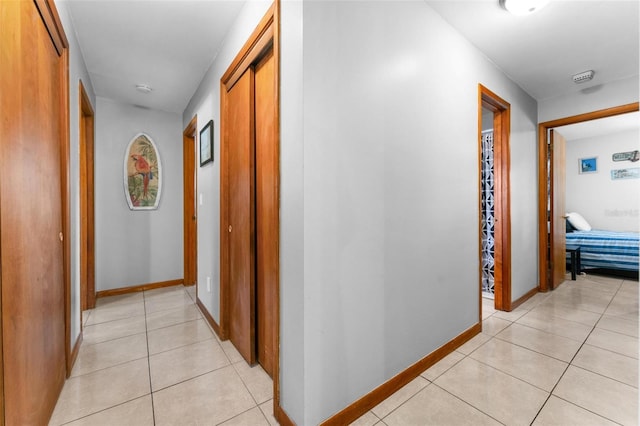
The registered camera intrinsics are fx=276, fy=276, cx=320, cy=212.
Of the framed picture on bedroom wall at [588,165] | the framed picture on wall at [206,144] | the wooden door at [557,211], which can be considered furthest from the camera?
the framed picture on bedroom wall at [588,165]

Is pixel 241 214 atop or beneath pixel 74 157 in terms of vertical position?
beneath

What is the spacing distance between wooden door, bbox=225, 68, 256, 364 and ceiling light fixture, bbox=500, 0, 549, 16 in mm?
1768

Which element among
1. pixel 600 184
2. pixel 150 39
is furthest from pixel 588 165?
pixel 150 39

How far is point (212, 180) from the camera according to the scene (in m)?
2.53

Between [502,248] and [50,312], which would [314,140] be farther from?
[502,248]

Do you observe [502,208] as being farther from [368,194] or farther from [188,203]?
[188,203]

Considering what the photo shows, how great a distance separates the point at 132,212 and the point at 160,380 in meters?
2.60

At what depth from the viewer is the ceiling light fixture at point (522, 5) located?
1.78 meters

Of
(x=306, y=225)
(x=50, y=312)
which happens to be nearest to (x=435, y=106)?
(x=306, y=225)

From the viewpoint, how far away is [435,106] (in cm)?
192

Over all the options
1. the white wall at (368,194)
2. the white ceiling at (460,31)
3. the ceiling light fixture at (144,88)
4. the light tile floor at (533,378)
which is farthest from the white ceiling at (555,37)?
the ceiling light fixture at (144,88)

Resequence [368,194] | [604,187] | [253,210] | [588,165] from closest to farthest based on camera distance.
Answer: [368,194] < [253,210] < [604,187] < [588,165]

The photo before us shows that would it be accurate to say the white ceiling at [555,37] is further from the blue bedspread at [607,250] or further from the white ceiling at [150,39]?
the blue bedspread at [607,250]

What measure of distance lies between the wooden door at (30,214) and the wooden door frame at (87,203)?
1.53m
